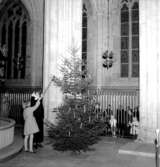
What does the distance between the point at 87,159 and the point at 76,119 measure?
3.48 ft

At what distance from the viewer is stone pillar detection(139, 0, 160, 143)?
948 centimetres

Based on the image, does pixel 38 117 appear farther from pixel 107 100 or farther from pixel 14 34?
pixel 14 34

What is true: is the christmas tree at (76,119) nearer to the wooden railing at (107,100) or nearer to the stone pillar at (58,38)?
the stone pillar at (58,38)

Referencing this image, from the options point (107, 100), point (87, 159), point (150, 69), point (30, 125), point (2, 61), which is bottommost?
point (87, 159)

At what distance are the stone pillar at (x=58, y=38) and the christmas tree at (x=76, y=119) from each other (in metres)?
1.69

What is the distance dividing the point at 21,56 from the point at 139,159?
41.2 ft

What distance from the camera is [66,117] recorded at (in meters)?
7.39

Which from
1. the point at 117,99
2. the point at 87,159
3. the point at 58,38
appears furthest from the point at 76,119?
the point at 117,99

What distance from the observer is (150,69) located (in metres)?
9.59

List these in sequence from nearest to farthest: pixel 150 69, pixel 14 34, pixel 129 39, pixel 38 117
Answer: pixel 38 117
pixel 150 69
pixel 129 39
pixel 14 34

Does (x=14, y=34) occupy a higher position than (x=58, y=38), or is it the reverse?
(x=14, y=34)

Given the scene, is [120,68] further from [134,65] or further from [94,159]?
[94,159]

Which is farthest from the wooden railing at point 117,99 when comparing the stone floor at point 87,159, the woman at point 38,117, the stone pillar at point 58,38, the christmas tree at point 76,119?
the christmas tree at point 76,119

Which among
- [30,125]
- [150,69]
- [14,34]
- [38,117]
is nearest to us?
[30,125]
